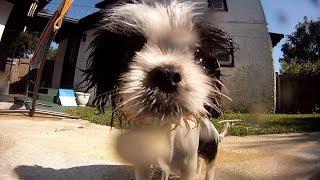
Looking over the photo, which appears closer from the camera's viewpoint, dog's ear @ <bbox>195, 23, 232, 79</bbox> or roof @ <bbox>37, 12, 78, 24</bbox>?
dog's ear @ <bbox>195, 23, 232, 79</bbox>

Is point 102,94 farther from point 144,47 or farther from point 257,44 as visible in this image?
point 257,44

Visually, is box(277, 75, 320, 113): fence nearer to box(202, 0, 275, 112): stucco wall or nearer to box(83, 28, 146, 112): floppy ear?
box(202, 0, 275, 112): stucco wall

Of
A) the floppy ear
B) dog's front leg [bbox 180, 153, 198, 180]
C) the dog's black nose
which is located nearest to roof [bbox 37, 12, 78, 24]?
the floppy ear

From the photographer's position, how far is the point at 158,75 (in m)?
2.16

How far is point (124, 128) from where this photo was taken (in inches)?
122

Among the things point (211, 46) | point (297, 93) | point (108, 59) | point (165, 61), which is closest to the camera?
point (165, 61)

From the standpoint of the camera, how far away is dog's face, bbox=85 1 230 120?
2.17 m

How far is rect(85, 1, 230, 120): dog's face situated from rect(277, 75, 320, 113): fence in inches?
685

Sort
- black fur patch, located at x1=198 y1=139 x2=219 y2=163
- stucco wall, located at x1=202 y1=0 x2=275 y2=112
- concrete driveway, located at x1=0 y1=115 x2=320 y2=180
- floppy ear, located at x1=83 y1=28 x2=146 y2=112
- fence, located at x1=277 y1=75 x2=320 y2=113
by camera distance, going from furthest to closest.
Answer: fence, located at x1=277 y1=75 x2=320 y2=113 → stucco wall, located at x1=202 y1=0 x2=275 y2=112 → concrete driveway, located at x1=0 y1=115 x2=320 y2=180 → black fur patch, located at x1=198 y1=139 x2=219 y2=163 → floppy ear, located at x1=83 y1=28 x2=146 y2=112

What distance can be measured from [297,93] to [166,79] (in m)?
19.9

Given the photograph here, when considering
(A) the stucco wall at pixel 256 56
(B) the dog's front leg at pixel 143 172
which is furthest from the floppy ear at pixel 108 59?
(A) the stucco wall at pixel 256 56

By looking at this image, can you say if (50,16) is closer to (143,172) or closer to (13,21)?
(13,21)

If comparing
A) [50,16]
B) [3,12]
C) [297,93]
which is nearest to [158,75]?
[3,12]

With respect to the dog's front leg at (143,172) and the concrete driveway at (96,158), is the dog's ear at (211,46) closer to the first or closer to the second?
the dog's front leg at (143,172)
